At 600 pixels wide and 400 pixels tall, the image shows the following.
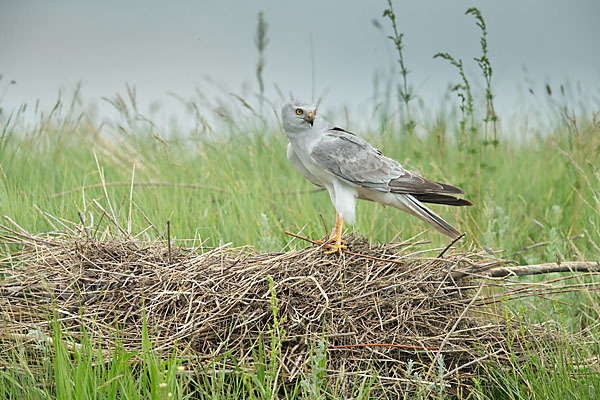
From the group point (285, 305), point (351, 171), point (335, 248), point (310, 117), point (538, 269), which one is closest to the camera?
point (285, 305)

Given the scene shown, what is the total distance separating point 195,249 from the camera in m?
4.48

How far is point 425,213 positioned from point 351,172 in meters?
0.72

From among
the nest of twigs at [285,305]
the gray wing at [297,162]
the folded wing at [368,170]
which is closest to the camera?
the nest of twigs at [285,305]

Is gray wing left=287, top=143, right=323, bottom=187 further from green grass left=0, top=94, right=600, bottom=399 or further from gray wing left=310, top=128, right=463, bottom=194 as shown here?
green grass left=0, top=94, right=600, bottom=399

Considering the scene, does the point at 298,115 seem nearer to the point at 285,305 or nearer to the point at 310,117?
the point at 310,117

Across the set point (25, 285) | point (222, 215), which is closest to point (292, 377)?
point (25, 285)

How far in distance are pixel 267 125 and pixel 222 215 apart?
107 inches

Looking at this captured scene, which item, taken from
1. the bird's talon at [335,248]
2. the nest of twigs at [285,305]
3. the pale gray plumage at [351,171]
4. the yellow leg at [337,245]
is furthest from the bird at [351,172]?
the nest of twigs at [285,305]

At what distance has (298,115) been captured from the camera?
4477 mm

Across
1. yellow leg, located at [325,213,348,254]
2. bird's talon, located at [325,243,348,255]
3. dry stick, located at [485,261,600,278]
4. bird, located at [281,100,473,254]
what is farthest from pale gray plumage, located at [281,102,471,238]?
dry stick, located at [485,261,600,278]

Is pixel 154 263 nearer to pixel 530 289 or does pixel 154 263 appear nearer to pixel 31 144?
pixel 530 289

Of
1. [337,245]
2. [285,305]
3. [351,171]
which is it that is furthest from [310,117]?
[285,305]

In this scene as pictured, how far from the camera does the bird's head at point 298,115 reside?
445cm

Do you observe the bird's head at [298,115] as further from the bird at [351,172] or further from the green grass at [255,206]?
the green grass at [255,206]
